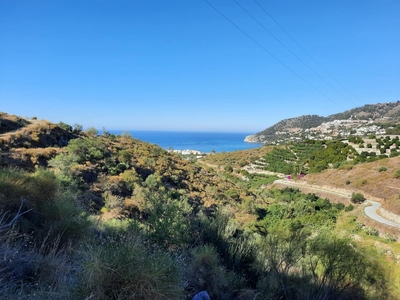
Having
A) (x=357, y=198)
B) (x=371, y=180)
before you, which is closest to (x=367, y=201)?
(x=357, y=198)

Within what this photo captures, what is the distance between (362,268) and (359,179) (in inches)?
1144

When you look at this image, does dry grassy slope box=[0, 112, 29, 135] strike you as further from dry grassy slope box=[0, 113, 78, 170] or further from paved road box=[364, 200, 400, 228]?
paved road box=[364, 200, 400, 228]

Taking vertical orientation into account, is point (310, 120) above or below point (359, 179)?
above

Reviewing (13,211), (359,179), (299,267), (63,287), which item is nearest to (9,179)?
(13,211)

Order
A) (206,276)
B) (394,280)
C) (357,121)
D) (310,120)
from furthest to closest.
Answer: (310,120), (357,121), (394,280), (206,276)

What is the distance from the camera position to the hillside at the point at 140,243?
3.14 meters

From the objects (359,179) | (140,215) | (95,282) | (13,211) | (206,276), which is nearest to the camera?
(95,282)

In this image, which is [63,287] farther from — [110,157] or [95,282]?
[110,157]

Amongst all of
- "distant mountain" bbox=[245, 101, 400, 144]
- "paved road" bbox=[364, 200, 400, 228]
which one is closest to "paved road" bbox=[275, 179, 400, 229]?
"paved road" bbox=[364, 200, 400, 228]

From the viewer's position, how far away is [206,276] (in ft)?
21.6

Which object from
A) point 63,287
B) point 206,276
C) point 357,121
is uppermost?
point 357,121

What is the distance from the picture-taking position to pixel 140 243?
3809 mm

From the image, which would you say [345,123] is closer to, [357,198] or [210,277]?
[357,198]

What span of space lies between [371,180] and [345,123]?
9067cm
